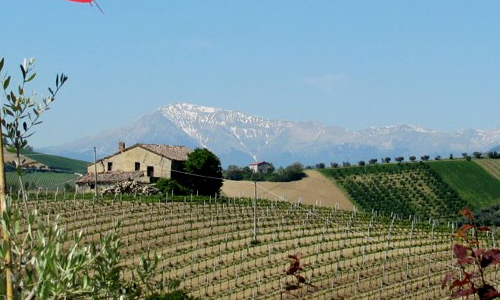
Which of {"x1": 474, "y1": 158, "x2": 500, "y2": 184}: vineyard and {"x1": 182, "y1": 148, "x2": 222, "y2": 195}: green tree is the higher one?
{"x1": 474, "y1": 158, "x2": 500, "y2": 184}: vineyard

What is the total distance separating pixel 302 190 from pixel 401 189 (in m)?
13.1

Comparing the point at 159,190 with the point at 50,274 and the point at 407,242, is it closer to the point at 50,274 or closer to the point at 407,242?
the point at 407,242

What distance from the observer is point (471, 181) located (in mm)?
117938

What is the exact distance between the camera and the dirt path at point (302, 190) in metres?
95.8

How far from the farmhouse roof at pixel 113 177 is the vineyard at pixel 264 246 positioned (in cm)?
970

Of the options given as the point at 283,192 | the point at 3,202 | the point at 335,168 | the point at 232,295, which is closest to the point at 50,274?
the point at 3,202

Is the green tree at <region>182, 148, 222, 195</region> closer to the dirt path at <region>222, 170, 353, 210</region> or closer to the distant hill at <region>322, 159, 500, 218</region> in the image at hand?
the dirt path at <region>222, 170, 353, 210</region>

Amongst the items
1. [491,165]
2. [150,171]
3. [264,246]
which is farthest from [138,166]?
[491,165]

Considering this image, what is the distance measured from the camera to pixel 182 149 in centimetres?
7644

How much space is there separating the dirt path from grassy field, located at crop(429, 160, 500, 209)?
16.7 metres

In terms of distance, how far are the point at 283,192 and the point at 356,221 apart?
4679cm

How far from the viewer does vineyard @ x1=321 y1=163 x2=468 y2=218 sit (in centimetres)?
9346

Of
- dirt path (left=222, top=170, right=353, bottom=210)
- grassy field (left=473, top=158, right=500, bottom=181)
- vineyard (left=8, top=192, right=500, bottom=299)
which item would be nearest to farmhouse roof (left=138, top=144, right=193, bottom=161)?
vineyard (left=8, top=192, right=500, bottom=299)

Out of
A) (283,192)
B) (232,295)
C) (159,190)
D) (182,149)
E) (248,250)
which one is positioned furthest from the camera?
(283,192)
